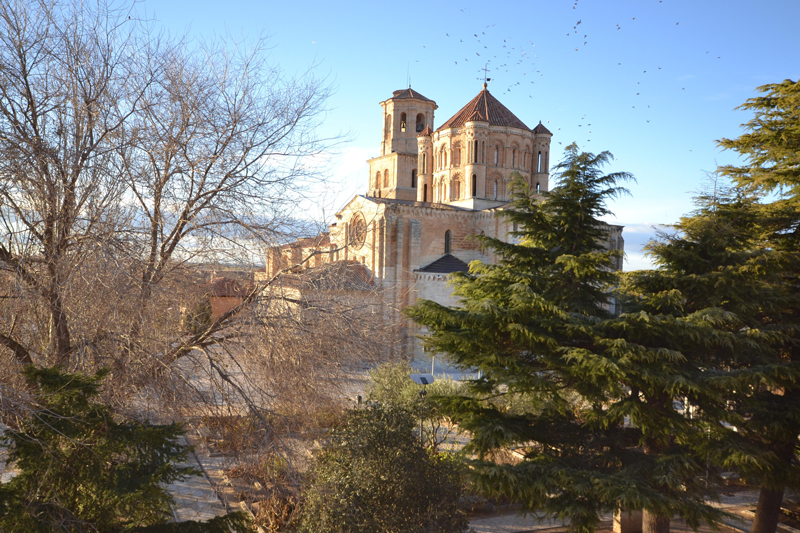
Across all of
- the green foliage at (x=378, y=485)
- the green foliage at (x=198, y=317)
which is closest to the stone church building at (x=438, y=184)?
the green foliage at (x=198, y=317)

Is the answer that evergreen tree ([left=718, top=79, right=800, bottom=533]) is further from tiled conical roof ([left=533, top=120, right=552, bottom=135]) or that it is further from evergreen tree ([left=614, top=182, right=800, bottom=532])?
tiled conical roof ([left=533, top=120, right=552, bottom=135])

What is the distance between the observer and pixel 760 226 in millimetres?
11070

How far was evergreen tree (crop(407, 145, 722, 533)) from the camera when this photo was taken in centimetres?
853

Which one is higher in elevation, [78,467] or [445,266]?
[445,266]

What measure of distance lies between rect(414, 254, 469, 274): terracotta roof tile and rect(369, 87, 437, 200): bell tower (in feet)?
30.6

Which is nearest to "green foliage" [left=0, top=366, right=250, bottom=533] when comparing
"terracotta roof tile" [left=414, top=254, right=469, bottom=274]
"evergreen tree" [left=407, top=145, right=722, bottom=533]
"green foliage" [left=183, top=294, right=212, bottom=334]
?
"green foliage" [left=183, top=294, right=212, bottom=334]

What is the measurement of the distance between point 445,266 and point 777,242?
2108cm

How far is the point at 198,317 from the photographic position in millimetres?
9758

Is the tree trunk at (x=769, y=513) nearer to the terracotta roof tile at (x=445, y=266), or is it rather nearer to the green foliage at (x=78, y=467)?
the green foliage at (x=78, y=467)

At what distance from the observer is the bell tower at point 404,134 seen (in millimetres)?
40625

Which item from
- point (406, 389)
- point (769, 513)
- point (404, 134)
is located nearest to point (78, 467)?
point (406, 389)

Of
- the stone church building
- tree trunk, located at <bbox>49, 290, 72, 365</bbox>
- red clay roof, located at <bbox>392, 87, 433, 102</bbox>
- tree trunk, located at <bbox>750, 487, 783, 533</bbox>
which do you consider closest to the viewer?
tree trunk, located at <bbox>49, 290, 72, 365</bbox>

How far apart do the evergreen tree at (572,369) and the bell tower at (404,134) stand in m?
30.2

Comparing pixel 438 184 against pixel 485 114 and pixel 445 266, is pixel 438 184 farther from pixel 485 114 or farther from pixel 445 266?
pixel 445 266
